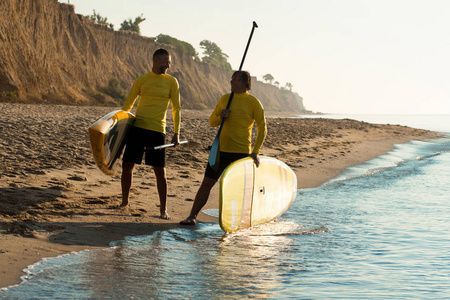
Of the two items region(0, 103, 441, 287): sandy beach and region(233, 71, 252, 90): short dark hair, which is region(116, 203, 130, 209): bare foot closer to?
region(0, 103, 441, 287): sandy beach

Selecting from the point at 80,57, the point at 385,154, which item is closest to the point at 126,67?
the point at 80,57

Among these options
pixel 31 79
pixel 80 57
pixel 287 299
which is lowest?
pixel 287 299

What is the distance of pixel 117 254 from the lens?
4.50 meters

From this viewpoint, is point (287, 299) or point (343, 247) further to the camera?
point (343, 247)

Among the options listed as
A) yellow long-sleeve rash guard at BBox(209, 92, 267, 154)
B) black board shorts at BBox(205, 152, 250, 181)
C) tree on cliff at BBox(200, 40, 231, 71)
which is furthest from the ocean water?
tree on cliff at BBox(200, 40, 231, 71)

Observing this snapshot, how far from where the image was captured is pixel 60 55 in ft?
102

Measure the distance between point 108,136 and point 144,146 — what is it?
427 mm

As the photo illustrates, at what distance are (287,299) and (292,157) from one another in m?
9.23

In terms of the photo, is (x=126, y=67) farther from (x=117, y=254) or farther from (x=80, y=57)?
(x=117, y=254)

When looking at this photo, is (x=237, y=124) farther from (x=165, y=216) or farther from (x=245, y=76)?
(x=165, y=216)

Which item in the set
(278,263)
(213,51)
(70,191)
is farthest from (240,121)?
(213,51)

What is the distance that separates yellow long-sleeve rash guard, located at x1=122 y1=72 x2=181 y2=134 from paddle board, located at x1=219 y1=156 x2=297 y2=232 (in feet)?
3.30

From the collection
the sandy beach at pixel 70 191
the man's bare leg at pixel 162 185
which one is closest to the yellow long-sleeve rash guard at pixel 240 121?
the man's bare leg at pixel 162 185

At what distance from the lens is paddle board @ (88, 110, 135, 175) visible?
567cm
